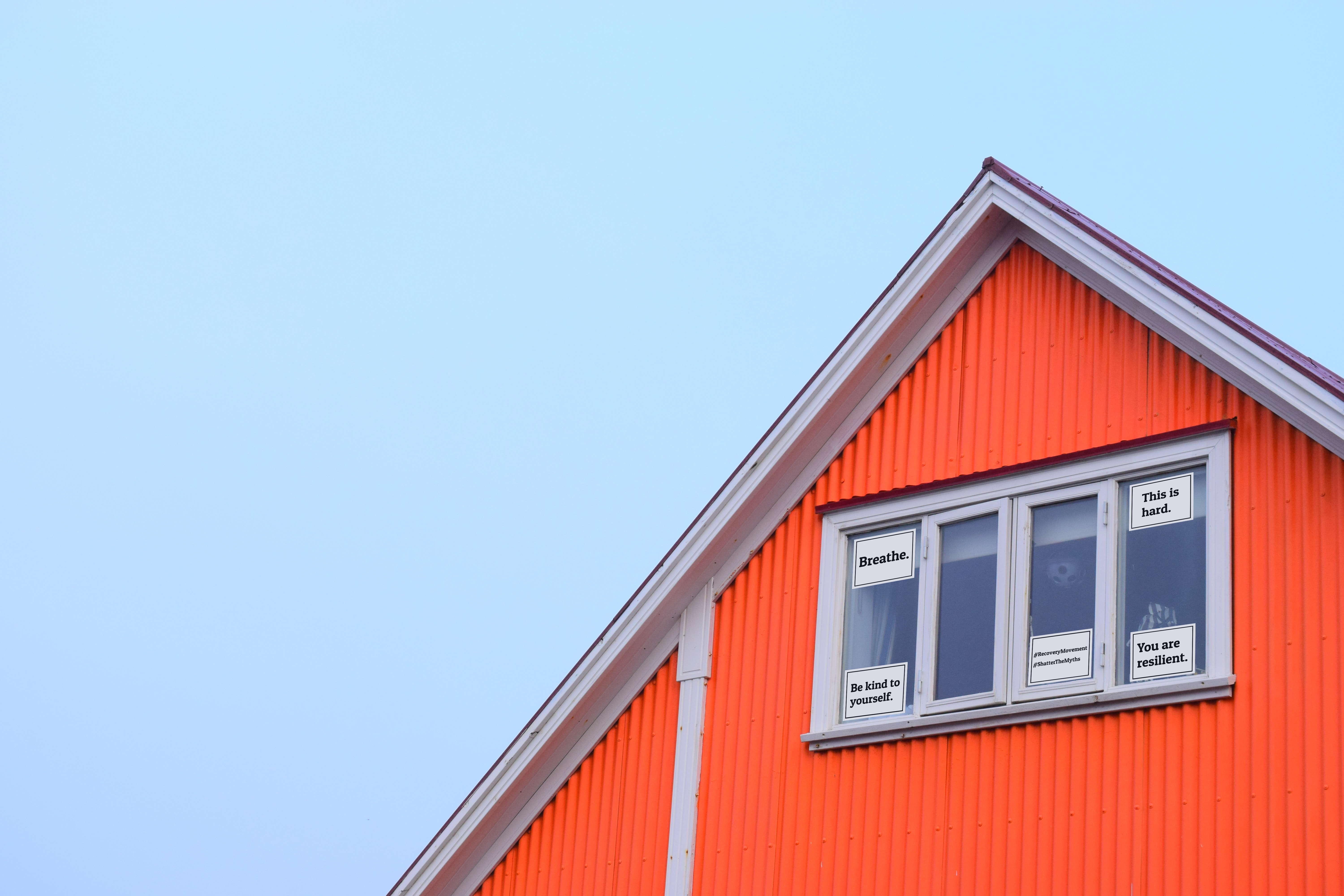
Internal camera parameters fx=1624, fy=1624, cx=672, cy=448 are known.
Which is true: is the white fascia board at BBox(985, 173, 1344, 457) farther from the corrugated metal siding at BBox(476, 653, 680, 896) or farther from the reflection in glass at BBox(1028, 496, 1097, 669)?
the corrugated metal siding at BBox(476, 653, 680, 896)

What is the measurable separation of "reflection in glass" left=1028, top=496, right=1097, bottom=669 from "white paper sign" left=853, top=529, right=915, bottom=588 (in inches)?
41.9

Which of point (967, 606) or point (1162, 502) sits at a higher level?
point (1162, 502)

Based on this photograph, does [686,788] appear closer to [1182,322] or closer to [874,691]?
[874,691]

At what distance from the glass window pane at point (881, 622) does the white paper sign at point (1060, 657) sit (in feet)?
3.37

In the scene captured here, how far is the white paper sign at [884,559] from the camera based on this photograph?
40.9ft

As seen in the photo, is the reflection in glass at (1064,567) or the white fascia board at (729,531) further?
the white fascia board at (729,531)

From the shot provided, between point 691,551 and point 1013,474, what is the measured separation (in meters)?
2.88

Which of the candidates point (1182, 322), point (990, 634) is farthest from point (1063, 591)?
point (1182, 322)

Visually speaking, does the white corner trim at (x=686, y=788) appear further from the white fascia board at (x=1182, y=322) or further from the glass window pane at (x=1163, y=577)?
the white fascia board at (x=1182, y=322)

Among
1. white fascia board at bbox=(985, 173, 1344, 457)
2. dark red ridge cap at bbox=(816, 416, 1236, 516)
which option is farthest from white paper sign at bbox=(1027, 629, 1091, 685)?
white fascia board at bbox=(985, 173, 1344, 457)

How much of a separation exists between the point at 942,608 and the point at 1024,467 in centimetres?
122

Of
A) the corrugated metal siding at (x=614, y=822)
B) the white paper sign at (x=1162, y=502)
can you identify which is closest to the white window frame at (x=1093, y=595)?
the white paper sign at (x=1162, y=502)

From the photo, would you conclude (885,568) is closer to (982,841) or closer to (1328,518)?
(982,841)

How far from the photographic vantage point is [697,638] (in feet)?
44.2
